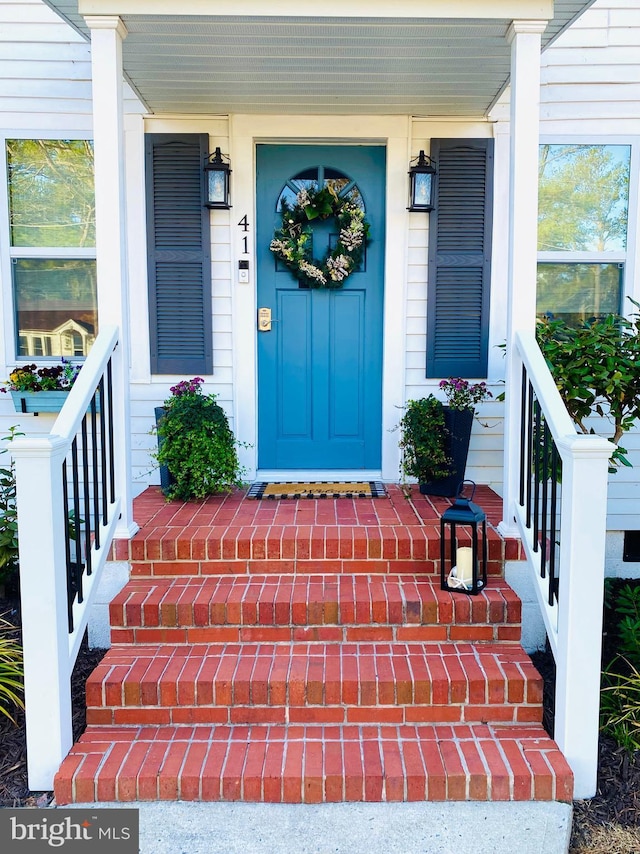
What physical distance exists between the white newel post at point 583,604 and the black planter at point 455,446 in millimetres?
1448

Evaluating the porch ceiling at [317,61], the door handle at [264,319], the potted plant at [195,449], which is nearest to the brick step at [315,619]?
the potted plant at [195,449]

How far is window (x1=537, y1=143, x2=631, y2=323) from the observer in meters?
3.95

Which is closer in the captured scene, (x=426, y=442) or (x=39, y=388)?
(x=426, y=442)

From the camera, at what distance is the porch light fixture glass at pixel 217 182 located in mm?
3816

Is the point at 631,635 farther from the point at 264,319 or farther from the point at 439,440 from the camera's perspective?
the point at 264,319

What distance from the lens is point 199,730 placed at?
2.37m

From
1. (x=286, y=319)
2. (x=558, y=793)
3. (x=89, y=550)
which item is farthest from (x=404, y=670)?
(x=286, y=319)

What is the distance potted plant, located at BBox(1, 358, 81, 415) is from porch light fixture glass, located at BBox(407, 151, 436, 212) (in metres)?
2.26

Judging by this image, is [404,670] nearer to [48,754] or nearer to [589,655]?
[589,655]

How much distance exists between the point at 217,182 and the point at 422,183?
1.21 m

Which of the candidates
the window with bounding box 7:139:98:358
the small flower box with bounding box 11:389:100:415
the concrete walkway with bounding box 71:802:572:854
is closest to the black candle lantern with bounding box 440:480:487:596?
the concrete walkway with bounding box 71:802:572:854

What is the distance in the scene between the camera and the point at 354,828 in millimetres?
2021

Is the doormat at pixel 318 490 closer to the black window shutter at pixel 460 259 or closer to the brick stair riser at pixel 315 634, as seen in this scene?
the black window shutter at pixel 460 259

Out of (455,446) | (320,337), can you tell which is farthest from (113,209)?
(455,446)
